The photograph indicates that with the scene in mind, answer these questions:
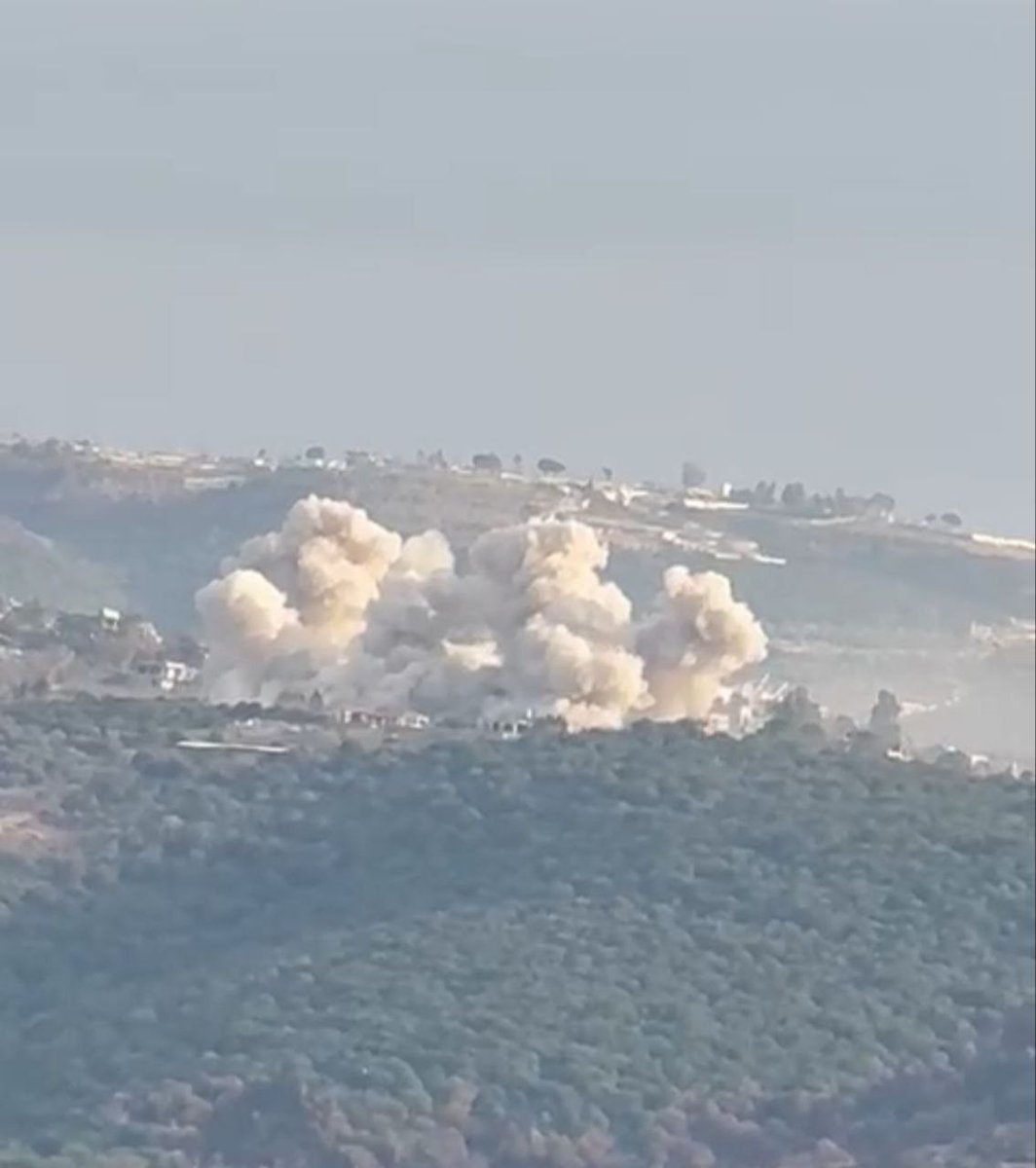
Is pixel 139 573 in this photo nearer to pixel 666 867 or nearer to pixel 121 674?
pixel 121 674

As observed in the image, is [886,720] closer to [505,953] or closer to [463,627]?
[505,953]

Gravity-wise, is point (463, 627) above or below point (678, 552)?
below

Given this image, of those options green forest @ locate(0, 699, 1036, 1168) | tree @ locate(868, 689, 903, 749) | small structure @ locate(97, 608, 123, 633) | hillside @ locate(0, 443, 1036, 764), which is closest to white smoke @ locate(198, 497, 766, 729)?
hillside @ locate(0, 443, 1036, 764)

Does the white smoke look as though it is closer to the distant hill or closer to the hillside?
the hillside

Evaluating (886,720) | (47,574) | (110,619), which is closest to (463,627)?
(110,619)

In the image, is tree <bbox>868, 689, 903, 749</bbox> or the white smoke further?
the white smoke

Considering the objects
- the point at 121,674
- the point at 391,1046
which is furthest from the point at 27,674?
the point at 391,1046

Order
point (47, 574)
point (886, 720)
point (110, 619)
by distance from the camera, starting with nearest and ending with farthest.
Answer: point (886, 720)
point (47, 574)
point (110, 619)
